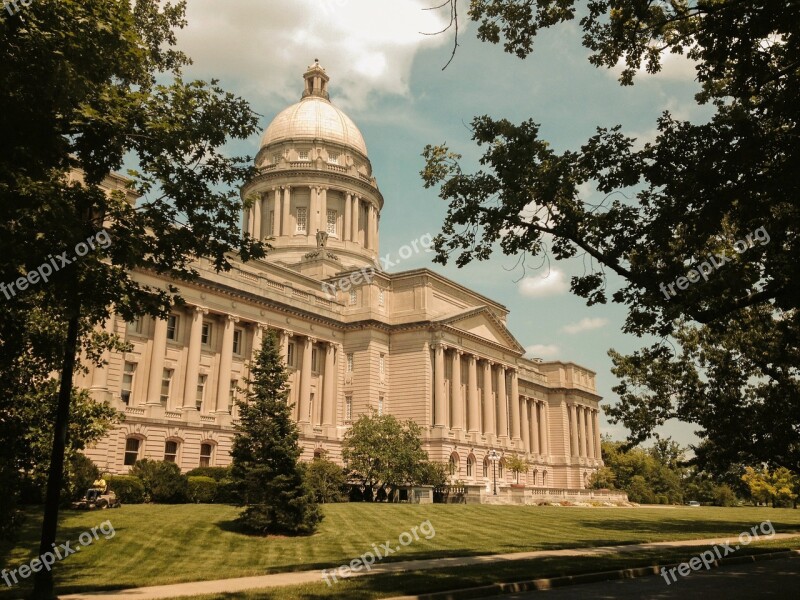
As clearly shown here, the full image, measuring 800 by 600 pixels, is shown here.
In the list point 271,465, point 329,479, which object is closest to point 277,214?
point 329,479

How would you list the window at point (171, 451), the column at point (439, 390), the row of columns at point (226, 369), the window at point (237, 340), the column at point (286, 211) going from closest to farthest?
the window at point (171, 451)
the row of columns at point (226, 369)
the window at point (237, 340)
the column at point (439, 390)
the column at point (286, 211)

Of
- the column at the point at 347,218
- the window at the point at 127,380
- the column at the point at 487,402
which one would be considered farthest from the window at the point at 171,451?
the column at the point at 347,218

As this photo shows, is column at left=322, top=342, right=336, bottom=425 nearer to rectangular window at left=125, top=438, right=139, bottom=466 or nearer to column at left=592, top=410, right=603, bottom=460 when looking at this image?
rectangular window at left=125, top=438, right=139, bottom=466

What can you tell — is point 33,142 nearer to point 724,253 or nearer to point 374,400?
point 724,253

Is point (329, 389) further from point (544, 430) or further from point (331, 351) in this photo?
point (544, 430)

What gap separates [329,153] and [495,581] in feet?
244

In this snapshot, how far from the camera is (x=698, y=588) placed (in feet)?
47.6

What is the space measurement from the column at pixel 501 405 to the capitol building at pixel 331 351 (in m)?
0.21

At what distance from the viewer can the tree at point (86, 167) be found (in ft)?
38.8

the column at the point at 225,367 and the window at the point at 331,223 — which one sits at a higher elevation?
the window at the point at 331,223

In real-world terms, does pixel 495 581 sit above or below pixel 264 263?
below

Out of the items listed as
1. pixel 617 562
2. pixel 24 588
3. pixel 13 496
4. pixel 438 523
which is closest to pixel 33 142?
pixel 13 496

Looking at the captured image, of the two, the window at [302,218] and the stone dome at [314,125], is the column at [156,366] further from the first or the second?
the stone dome at [314,125]

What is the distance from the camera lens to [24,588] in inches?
571
